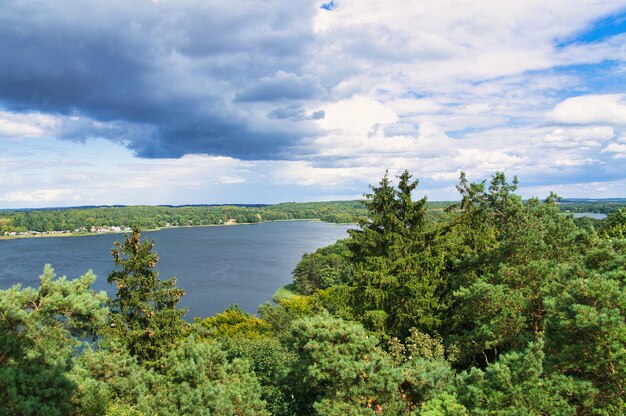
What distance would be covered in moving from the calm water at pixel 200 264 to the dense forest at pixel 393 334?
113 ft

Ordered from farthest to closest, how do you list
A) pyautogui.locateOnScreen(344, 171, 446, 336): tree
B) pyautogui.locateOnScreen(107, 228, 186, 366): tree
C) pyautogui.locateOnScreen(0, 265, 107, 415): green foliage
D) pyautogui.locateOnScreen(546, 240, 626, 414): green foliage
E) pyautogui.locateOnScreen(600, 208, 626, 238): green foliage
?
pyautogui.locateOnScreen(600, 208, 626, 238): green foliage, pyautogui.locateOnScreen(107, 228, 186, 366): tree, pyautogui.locateOnScreen(344, 171, 446, 336): tree, pyautogui.locateOnScreen(546, 240, 626, 414): green foliage, pyautogui.locateOnScreen(0, 265, 107, 415): green foliage

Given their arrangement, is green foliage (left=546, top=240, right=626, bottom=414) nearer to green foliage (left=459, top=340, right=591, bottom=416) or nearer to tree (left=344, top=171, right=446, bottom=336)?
green foliage (left=459, top=340, right=591, bottom=416)

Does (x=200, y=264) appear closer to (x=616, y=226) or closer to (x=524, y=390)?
(x=616, y=226)

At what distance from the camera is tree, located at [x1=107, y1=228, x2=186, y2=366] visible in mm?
18834

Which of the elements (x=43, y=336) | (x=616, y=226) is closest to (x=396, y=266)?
(x=43, y=336)

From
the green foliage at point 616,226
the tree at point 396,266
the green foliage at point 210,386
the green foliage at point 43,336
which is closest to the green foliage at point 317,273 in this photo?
the green foliage at point 616,226

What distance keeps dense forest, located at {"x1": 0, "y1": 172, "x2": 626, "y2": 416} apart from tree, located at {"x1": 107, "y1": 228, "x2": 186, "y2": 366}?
0.20 feet

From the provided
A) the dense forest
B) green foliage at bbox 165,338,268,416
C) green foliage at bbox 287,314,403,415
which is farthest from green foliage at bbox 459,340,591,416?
green foliage at bbox 165,338,268,416

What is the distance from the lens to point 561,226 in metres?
16.2

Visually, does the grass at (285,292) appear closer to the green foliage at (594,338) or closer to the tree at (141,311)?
the tree at (141,311)

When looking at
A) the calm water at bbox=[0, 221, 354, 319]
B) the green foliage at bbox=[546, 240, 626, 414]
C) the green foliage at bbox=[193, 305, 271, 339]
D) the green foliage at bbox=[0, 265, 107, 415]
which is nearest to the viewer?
the green foliage at bbox=[0, 265, 107, 415]

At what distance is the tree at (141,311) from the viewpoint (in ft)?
61.8

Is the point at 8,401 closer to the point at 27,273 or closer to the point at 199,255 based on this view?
the point at 27,273

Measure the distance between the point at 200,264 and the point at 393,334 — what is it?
6748cm
